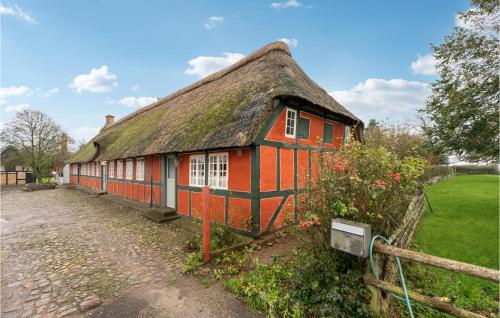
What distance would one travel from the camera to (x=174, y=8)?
895 cm

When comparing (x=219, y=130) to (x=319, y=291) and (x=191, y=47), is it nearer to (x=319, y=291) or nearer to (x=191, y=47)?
(x=319, y=291)

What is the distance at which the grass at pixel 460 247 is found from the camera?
3.78 meters

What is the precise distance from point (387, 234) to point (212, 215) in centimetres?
541

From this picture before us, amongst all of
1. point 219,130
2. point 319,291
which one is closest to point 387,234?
point 319,291

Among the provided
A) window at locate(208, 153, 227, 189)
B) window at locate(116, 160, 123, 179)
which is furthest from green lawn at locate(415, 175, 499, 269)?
window at locate(116, 160, 123, 179)

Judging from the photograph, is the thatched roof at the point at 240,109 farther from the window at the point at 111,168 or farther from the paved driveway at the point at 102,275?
the window at the point at 111,168

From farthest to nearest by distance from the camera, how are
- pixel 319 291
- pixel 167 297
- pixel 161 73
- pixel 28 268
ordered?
pixel 161 73 → pixel 28 268 → pixel 167 297 → pixel 319 291

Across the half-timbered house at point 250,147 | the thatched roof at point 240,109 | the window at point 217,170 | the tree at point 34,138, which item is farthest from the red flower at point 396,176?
the tree at point 34,138

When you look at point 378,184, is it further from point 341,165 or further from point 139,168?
point 139,168

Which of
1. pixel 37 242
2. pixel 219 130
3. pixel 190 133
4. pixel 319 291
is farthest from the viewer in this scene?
pixel 190 133

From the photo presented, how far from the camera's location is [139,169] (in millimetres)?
11969

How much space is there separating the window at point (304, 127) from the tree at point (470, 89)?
5633 mm

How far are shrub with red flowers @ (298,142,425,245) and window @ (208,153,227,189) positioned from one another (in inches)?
160

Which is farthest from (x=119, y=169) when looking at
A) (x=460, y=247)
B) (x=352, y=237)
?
(x=460, y=247)
